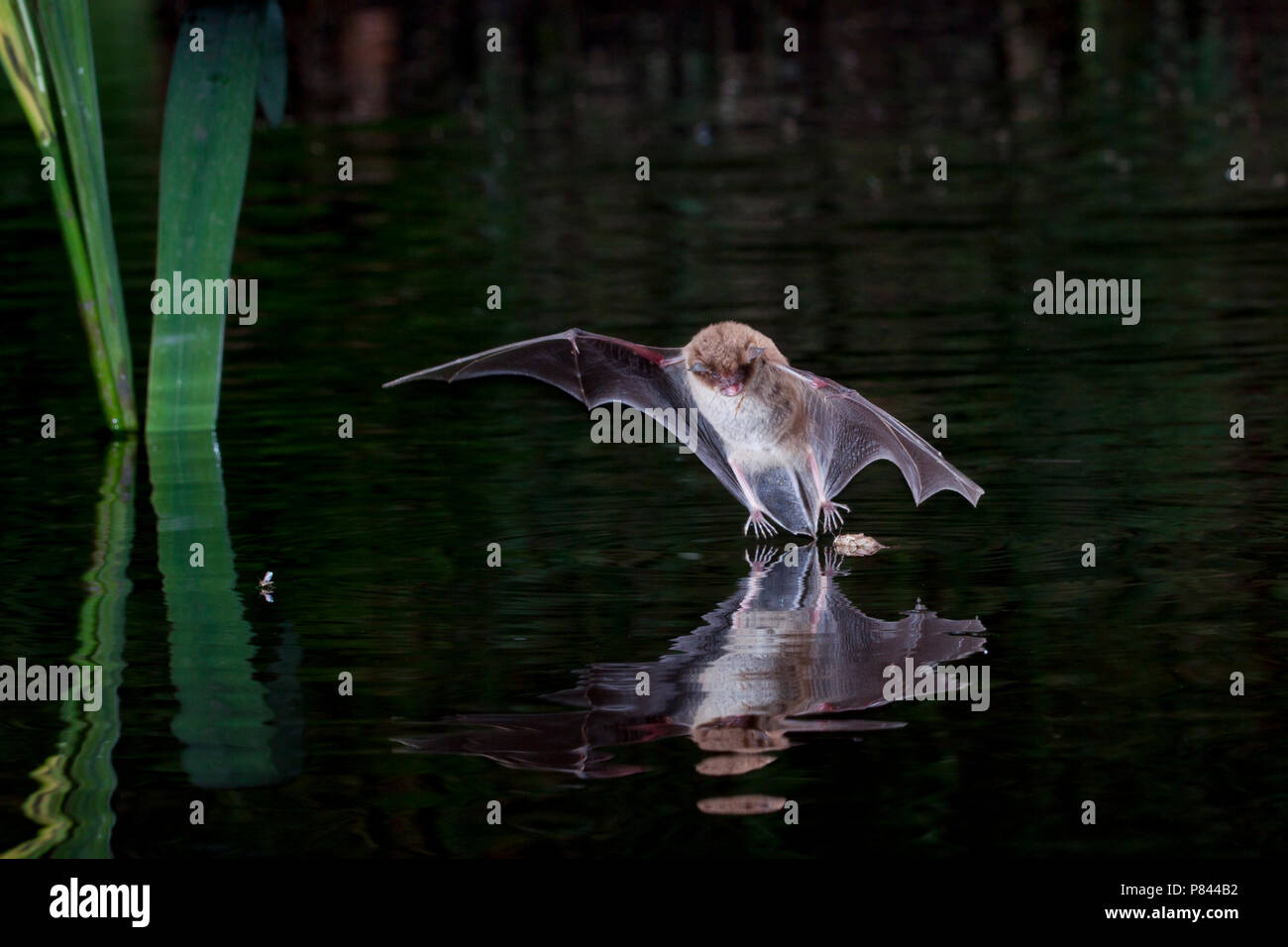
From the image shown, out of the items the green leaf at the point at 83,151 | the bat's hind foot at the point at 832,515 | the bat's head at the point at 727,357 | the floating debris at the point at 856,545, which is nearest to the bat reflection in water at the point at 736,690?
the floating debris at the point at 856,545

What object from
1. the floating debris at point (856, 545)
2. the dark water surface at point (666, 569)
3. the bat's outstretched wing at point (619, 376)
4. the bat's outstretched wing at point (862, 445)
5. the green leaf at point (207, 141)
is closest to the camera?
the dark water surface at point (666, 569)

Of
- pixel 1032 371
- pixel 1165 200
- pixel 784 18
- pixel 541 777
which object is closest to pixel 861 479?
pixel 1032 371

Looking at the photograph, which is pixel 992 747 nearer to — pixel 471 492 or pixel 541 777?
pixel 541 777

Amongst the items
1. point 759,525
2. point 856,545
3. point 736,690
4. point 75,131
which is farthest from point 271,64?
point 736,690

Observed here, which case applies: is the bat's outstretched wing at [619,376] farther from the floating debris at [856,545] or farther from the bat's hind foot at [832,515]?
the floating debris at [856,545]

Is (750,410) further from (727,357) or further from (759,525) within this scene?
(759,525)

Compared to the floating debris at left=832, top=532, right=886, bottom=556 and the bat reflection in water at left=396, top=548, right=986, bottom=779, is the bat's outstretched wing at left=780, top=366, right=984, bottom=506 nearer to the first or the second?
the floating debris at left=832, top=532, right=886, bottom=556
